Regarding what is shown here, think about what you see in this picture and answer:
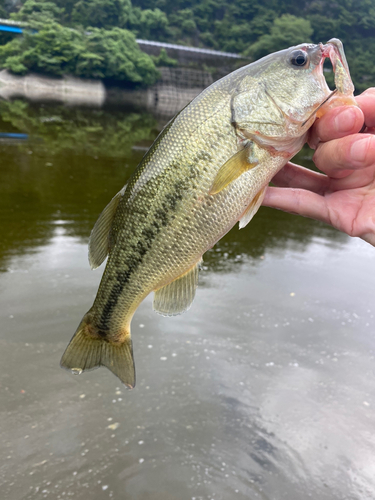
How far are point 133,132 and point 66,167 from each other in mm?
10958

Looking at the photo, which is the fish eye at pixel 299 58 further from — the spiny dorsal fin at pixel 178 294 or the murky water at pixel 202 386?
the murky water at pixel 202 386

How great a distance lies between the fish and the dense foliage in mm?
48991

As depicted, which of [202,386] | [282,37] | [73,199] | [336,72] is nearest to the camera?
[336,72]

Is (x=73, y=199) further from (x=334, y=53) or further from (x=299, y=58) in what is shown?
(x=334, y=53)

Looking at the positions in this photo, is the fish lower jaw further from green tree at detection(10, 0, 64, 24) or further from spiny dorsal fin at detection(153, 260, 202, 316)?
green tree at detection(10, 0, 64, 24)

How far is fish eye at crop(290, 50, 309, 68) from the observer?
188cm

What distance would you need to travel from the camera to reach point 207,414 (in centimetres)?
336

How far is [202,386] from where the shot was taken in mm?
3664

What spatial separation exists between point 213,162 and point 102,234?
839 mm

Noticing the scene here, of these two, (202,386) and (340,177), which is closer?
(340,177)

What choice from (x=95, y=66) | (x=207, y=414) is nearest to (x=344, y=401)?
(x=207, y=414)

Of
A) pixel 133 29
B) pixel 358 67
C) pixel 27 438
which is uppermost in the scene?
pixel 133 29

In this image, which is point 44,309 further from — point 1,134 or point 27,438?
point 1,134

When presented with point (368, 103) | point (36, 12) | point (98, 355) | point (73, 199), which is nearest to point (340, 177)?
point (368, 103)
